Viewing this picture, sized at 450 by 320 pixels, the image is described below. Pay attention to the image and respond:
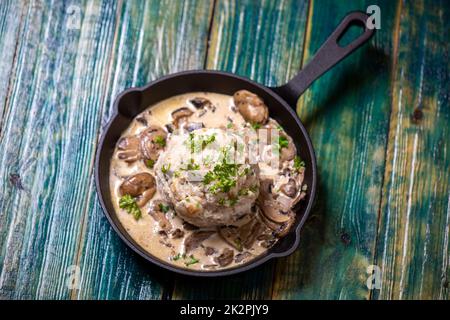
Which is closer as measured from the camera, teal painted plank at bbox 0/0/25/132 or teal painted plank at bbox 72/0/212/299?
teal painted plank at bbox 72/0/212/299

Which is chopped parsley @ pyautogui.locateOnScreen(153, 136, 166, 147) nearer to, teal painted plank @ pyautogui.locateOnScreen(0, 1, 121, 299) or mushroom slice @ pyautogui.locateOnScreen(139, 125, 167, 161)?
mushroom slice @ pyautogui.locateOnScreen(139, 125, 167, 161)

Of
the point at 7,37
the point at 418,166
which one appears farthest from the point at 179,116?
the point at 418,166

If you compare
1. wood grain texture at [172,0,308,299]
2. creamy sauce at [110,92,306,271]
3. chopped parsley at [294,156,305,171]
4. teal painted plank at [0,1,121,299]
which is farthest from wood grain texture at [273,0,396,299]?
teal painted plank at [0,1,121,299]

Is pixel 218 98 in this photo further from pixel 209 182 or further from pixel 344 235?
pixel 344 235

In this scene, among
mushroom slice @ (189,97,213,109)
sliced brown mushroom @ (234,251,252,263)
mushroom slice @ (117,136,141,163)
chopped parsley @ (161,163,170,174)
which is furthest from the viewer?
mushroom slice @ (189,97,213,109)

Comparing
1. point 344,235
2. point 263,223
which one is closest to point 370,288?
point 344,235

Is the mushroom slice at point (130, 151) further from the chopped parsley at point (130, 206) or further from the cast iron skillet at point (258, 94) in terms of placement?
the chopped parsley at point (130, 206)

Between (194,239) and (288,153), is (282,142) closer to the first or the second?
(288,153)
